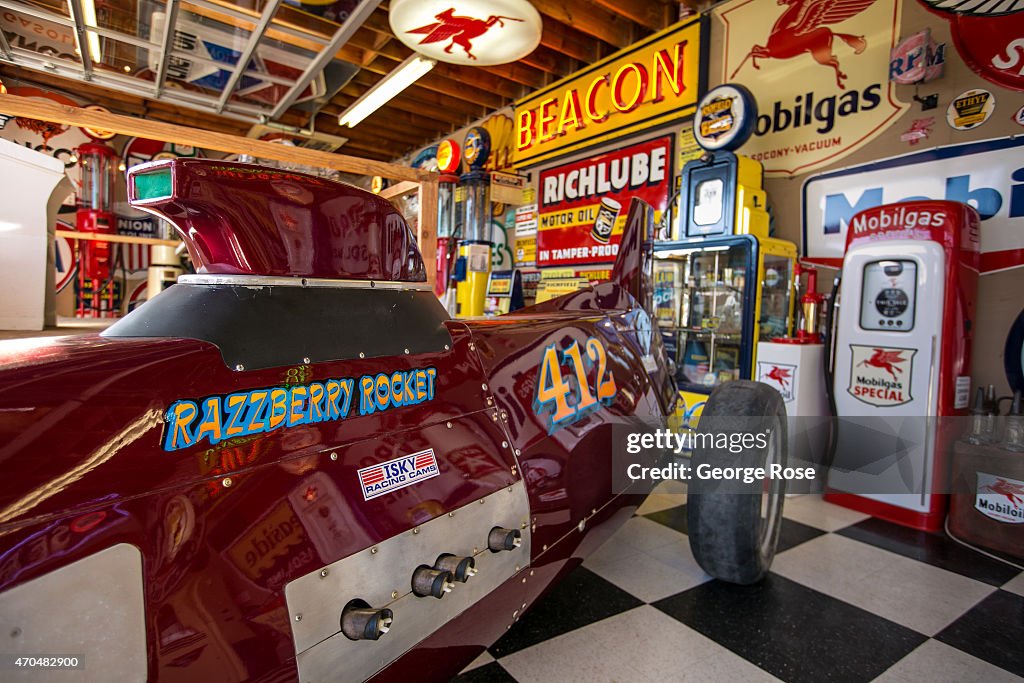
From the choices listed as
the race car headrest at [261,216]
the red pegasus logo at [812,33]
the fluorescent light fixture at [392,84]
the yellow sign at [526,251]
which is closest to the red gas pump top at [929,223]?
the red pegasus logo at [812,33]

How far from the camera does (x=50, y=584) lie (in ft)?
1.73

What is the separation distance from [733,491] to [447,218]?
5.13 metres

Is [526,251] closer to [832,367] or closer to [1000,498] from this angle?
[832,367]

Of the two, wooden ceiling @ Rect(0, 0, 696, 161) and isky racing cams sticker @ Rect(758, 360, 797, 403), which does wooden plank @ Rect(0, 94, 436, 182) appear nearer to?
isky racing cams sticker @ Rect(758, 360, 797, 403)

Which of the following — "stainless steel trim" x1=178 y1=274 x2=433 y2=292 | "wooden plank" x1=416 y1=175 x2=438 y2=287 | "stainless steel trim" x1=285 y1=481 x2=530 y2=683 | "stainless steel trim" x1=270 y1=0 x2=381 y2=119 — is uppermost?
"stainless steel trim" x1=270 y1=0 x2=381 y2=119

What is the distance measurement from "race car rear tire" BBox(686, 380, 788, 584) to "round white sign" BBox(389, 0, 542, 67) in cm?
238

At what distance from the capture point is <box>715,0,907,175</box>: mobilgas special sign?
302cm

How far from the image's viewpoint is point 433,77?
18.6 ft

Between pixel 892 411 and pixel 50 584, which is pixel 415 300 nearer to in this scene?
pixel 50 584

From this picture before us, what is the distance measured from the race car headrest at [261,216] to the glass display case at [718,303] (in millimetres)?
2509

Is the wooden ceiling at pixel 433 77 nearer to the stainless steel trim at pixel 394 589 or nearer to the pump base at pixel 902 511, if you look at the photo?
the pump base at pixel 902 511

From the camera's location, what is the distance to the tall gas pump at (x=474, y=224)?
5.41m

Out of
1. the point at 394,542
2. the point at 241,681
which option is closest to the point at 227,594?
the point at 241,681

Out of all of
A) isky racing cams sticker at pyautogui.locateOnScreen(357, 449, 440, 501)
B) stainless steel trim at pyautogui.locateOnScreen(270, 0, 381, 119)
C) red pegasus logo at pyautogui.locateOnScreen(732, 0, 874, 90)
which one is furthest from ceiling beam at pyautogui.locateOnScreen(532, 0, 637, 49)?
isky racing cams sticker at pyautogui.locateOnScreen(357, 449, 440, 501)
